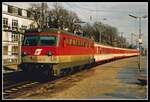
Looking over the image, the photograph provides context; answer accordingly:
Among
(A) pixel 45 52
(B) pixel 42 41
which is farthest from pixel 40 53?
(B) pixel 42 41

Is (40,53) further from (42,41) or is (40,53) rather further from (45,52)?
(42,41)

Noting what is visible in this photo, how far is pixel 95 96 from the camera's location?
14062mm

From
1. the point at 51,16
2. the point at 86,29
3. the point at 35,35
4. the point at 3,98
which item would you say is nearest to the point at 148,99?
the point at 3,98

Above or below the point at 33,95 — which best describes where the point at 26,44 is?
above

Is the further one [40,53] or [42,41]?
[42,41]

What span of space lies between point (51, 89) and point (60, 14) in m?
51.0

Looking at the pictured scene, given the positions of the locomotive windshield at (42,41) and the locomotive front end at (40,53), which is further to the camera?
the locomotive windshield at (42,41)

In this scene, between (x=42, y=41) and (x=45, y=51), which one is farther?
(x=42, y=41)

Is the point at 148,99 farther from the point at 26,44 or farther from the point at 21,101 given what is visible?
the point at 26,44

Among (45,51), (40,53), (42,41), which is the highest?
(42,41)

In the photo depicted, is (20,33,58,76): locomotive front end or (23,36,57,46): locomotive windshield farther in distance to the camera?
(23,36,57,46): locomotive windshield

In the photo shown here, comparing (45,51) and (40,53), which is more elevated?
(45,51)

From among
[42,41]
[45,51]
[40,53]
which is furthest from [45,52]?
→ [42,41]

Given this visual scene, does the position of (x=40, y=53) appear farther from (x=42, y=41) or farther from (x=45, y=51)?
(x=42, y=41)
